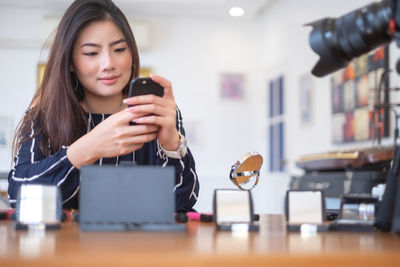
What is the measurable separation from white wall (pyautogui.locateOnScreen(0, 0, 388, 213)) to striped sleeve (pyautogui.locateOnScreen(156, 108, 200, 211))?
4.46 m

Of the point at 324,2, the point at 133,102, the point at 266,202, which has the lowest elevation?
the point at 266,202

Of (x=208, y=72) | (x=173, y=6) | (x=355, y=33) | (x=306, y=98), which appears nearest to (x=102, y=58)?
(x=355, y=33)

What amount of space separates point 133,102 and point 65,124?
465mm

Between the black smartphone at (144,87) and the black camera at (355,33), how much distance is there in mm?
312

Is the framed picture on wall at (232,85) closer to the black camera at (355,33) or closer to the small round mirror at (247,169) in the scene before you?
the small round mirror at (247,169)

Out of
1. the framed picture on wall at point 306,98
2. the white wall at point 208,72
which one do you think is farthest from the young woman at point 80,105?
the white wall at point 208,72

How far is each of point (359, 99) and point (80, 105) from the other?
276cm

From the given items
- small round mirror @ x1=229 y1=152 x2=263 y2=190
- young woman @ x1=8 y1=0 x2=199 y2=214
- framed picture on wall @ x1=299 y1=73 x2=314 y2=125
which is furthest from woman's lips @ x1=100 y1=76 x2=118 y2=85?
framed picture on wall @ x1=299 y1=73 x2=314 y2=125

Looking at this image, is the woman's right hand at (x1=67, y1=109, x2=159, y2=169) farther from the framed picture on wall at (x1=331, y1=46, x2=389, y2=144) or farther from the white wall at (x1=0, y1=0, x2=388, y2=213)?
the white wall at (x1=0, y1=0, x2=388, y2=213)

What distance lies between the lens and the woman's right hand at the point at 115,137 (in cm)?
94

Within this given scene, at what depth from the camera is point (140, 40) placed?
624 cm

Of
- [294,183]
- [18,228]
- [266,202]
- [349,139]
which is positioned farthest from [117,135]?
[266,202]

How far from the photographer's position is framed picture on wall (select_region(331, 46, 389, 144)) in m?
3.47

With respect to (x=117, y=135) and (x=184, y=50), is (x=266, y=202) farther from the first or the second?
(x=117, y=135)
